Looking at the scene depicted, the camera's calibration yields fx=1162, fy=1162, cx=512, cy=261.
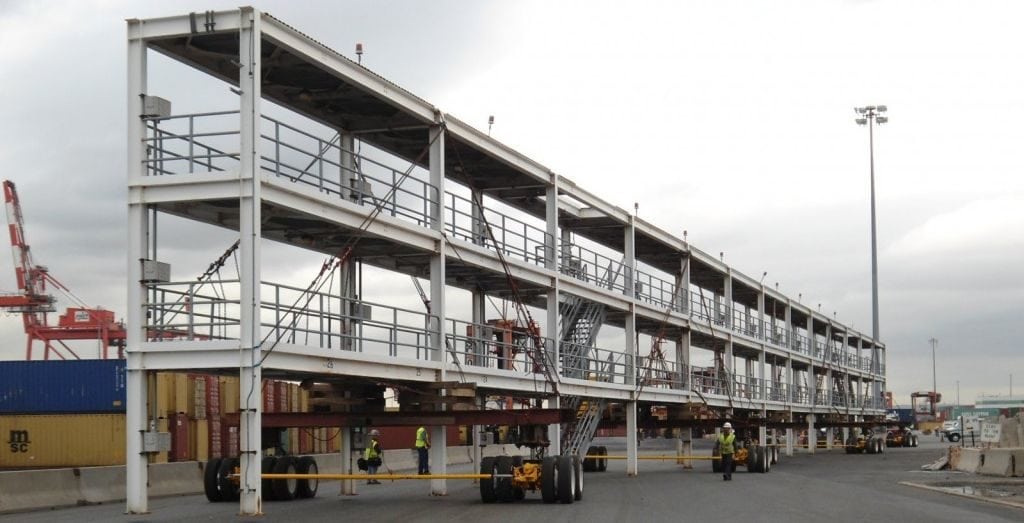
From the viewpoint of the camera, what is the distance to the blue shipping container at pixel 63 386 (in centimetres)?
3791

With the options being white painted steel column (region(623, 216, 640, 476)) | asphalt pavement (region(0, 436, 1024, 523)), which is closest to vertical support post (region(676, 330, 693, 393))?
white painted steel column (region(623, 216, 640, 476))

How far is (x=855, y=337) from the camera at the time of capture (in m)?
81.9

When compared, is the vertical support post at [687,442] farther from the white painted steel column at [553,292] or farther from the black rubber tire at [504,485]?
the black rubber tire at [504,485]

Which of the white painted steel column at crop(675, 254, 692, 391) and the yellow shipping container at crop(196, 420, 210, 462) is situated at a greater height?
the white painted steel column at crop(675, 254, 692, 391)

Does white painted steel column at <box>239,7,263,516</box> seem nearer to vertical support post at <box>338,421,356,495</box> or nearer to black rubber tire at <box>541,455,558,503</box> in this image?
black rubber tire at <box>541,455,558,503</box>

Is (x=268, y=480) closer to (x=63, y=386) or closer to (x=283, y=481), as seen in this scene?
(x=283, y=481)

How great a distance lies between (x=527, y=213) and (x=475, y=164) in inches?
226

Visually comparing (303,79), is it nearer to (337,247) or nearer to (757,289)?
(337,247)

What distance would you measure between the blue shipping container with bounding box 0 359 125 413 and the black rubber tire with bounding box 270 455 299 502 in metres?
13.9

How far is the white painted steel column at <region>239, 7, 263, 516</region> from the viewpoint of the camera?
62.9 feet

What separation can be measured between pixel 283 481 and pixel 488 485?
4.77m

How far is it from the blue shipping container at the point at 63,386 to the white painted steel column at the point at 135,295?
18.6m

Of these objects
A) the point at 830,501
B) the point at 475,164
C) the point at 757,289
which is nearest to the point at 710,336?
the point at 757,289

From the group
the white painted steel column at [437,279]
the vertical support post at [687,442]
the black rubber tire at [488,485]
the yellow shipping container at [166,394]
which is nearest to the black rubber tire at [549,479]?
the black rubber tire at [488,485]
